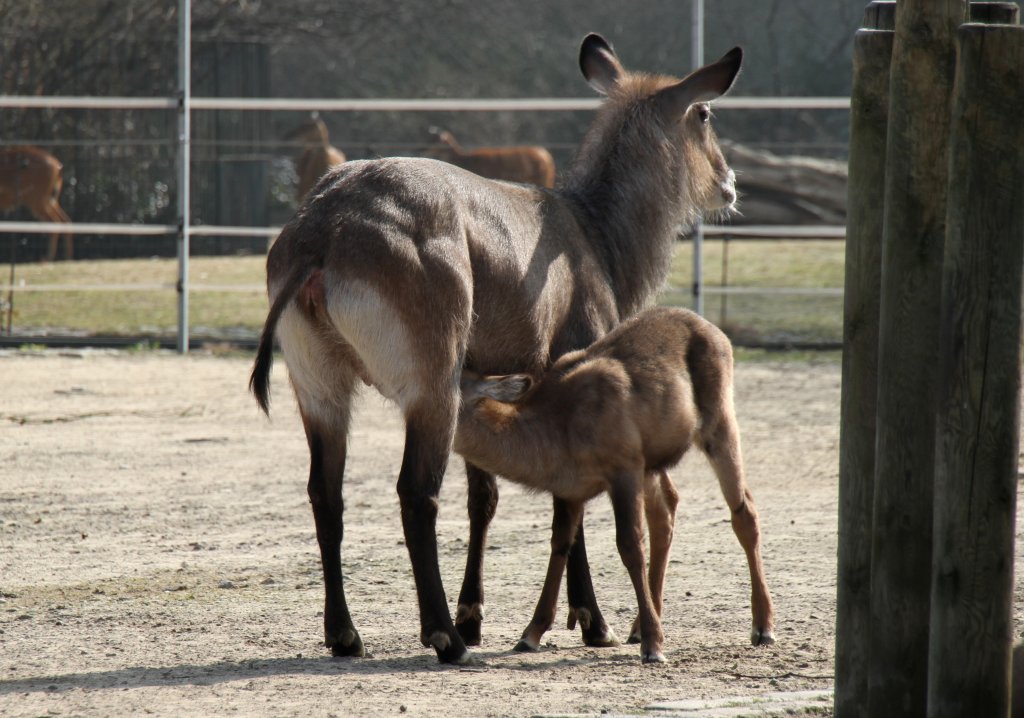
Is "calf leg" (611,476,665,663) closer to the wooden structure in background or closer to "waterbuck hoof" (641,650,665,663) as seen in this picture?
"waterbuck hoof" (641,650,665,663)

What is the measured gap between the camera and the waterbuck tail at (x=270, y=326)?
4.73 m

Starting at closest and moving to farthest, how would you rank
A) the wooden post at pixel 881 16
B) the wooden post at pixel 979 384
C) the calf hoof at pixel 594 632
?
the wooden post at pixel 979 384 → the wooden post at pixel 881 16 → the calf hoof at pixel 594 632

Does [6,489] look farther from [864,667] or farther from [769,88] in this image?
[769,88]

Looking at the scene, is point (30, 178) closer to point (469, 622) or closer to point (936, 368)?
point (469, 622)

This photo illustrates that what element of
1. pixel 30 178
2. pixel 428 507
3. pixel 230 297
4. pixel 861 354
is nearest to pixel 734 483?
pixel 428 507

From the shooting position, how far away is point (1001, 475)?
3.50 meters

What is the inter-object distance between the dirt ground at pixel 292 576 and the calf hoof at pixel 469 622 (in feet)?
0.30

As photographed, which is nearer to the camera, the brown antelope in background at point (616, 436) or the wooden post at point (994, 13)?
the wooden post at point (994, 13)

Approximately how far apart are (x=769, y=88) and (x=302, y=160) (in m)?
10.4

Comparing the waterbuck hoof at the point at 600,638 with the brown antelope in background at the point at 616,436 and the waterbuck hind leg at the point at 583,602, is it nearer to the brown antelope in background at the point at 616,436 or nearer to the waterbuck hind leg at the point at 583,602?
the waterbuck hind leg at the point at 583,602

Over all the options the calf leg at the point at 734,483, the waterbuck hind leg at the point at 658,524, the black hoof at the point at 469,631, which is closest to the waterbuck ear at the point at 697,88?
the calf leg at the point at 734,483

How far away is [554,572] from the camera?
5.20m

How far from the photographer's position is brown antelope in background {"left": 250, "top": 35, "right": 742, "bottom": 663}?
4785mm

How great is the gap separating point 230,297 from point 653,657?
36.8 ft
